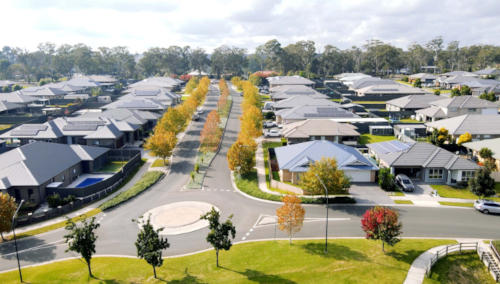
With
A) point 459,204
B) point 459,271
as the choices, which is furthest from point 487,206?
point 459,271

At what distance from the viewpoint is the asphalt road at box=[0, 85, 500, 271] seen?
36094mm

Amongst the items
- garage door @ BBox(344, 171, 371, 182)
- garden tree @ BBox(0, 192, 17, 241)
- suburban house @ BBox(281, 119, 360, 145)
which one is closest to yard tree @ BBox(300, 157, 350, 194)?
garage door @ BBox(344, 171, 371, 182)

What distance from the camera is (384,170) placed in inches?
1993

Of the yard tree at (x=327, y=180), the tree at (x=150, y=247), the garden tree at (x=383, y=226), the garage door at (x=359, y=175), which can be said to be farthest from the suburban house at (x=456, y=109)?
the tree at (x=150, y=247)

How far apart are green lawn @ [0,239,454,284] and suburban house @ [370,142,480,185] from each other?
65.4ft

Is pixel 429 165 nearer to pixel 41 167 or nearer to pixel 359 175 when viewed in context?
pixel 359 175

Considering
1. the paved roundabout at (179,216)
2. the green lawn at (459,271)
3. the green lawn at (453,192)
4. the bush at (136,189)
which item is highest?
the bush at (136,189)

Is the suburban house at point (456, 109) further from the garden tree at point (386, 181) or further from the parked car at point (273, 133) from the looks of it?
the garden tree at point (386, 181)

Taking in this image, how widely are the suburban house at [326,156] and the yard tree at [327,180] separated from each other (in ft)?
19.4

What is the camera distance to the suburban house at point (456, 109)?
286 feet

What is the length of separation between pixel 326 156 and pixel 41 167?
132 feet

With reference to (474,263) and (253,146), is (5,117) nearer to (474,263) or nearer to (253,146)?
(253,146)

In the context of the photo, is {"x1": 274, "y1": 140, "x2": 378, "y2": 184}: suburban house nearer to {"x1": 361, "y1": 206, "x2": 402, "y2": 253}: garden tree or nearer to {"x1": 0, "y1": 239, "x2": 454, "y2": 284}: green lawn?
{"x1": 361, "y1": 206, "x2": 402, "y2": 253}: garden tree

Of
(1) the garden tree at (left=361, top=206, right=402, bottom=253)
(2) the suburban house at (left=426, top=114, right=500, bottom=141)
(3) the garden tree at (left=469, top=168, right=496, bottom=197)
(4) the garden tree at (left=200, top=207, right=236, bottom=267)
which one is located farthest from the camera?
(2) the suburban house at (left=426, top=114, right=500, bottom=141)
